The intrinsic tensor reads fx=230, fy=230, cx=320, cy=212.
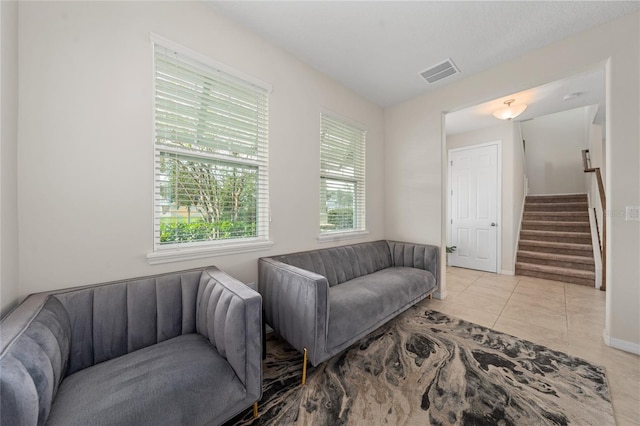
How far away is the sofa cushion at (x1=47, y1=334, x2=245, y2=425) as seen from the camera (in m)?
0.88

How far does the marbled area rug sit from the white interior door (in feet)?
8.86

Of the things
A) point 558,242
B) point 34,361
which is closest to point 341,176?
point 34,361

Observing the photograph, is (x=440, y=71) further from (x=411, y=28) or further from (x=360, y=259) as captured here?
(x=360, y=259)

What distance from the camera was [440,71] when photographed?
107 inches

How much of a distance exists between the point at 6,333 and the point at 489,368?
2694mm

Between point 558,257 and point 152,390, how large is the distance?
5709mm

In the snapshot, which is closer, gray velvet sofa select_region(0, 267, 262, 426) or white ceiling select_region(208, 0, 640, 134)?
gray velvet sofa select_region(0, 267, 262, 426)

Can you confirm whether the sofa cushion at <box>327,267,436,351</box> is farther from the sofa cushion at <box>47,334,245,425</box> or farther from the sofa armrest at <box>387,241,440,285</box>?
the sofa cushion at <box>47,334,245,425</box>

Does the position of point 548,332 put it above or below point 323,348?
below

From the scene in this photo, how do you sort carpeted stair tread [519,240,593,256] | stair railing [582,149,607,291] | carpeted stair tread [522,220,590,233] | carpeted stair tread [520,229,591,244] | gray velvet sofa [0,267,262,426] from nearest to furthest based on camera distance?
gray velvet sofa [0,267,262,426]
stair railing [582,149,607,291]
carpeted stair tread [519,240,593,256]
carpeted stair tread [520,229,591,244]
carpeted stair tread [522,220,590,233]

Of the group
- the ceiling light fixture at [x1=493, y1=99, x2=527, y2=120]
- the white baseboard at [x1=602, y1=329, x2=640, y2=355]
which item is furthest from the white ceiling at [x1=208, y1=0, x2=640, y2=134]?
the white baseboard at [x1=602, y1=329, x2=640, y2=355]

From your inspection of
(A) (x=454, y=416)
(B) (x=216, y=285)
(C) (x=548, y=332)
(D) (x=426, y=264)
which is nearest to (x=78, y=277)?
(B) (x=216, y=285)

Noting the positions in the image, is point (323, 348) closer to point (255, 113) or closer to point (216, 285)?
point (216, 285)

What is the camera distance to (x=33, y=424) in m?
0.73
